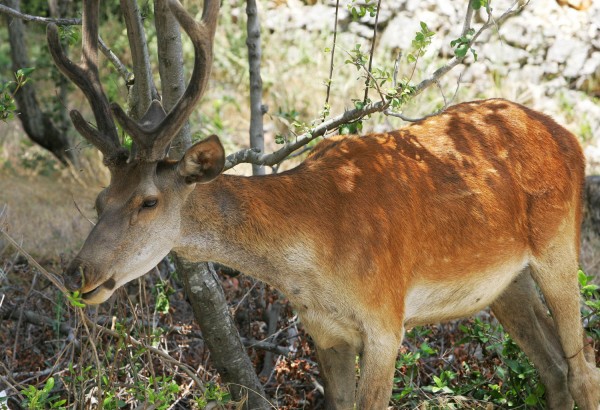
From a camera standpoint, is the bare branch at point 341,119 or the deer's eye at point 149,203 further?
the bare branch at point 341,119

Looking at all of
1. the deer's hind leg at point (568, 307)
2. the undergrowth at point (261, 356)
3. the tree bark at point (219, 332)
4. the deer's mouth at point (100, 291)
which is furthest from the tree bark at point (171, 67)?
the deer's hind leg at point (568, 307)

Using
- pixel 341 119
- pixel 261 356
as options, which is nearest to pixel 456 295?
pixel 341 119

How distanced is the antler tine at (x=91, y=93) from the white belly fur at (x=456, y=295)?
1.91 metres

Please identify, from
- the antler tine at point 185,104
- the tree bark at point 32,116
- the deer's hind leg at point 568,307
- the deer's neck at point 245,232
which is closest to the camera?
the antler tine at point 185,104

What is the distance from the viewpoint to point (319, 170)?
5316 millimetres

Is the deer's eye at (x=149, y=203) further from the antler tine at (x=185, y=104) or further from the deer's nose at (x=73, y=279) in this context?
the deer's nose at (x=73, y=279)

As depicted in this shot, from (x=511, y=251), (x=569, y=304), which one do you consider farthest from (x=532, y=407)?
(x=511, y=251)

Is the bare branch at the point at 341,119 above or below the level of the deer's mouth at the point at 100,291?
above

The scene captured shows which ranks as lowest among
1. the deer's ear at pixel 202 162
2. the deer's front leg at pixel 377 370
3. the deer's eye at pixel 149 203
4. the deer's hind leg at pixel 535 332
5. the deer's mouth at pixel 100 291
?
the deer's hind leg at pixel 535 332

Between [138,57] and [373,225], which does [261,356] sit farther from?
[138,57]

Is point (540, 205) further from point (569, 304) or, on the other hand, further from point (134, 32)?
point (134, 32)

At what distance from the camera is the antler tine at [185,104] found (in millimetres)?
4559

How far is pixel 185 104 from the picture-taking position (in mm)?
4652

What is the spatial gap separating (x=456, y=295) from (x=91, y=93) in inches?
98.6
